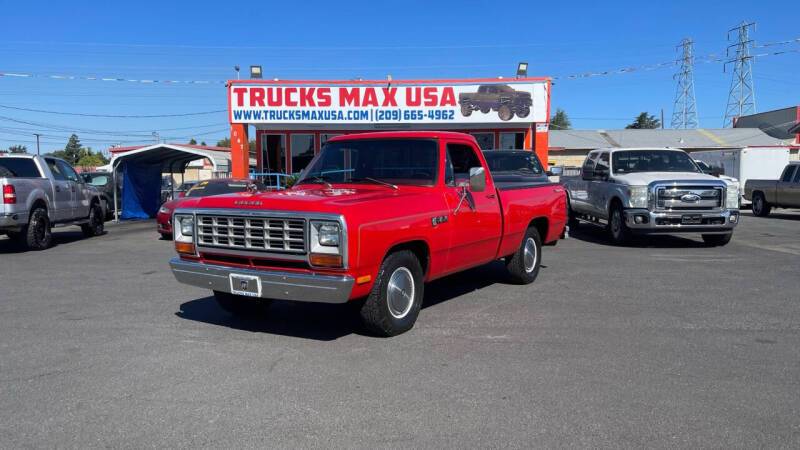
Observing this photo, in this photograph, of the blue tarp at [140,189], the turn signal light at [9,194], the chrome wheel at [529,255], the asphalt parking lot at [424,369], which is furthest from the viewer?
the blue tarp at [140,189]

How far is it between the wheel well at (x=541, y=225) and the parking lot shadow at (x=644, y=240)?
4662 mm

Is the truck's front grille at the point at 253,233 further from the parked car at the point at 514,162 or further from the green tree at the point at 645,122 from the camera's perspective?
the green tree at the point at 645,122

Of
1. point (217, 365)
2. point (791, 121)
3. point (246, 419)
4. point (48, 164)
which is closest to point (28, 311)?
point (217, 365)

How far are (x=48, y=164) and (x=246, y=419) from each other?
39.5 ft

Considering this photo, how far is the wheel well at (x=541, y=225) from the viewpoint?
858 cm

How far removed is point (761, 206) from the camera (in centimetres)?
2130

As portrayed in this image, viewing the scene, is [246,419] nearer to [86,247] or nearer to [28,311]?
[28,311]

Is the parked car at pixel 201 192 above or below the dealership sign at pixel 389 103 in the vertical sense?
below

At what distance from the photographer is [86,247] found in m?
13.3

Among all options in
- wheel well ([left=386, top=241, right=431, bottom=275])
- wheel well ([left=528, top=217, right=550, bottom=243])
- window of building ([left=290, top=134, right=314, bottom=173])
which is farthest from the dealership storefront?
wheel well ([left=386, top=241, right=431, bottom=275])

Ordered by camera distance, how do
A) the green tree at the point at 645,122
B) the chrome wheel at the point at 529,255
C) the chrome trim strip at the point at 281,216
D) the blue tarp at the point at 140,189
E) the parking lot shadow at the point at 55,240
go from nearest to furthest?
1. the chrome trim strip at the point at 281,216
2. the chrome wheel at the point at 529,255
3. the parking lot shadow at the point at 55,240
4. the blue tarp at the point at 140,189
5. the green tree at the point at 645,122

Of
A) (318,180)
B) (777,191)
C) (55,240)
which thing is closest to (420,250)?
(318,180)

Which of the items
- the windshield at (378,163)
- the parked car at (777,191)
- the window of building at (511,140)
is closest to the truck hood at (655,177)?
the windshield at (378,163)

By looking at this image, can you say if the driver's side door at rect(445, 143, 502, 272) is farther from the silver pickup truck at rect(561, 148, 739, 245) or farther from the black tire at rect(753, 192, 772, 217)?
the black tire at rect(753, 192, 772, 217)
